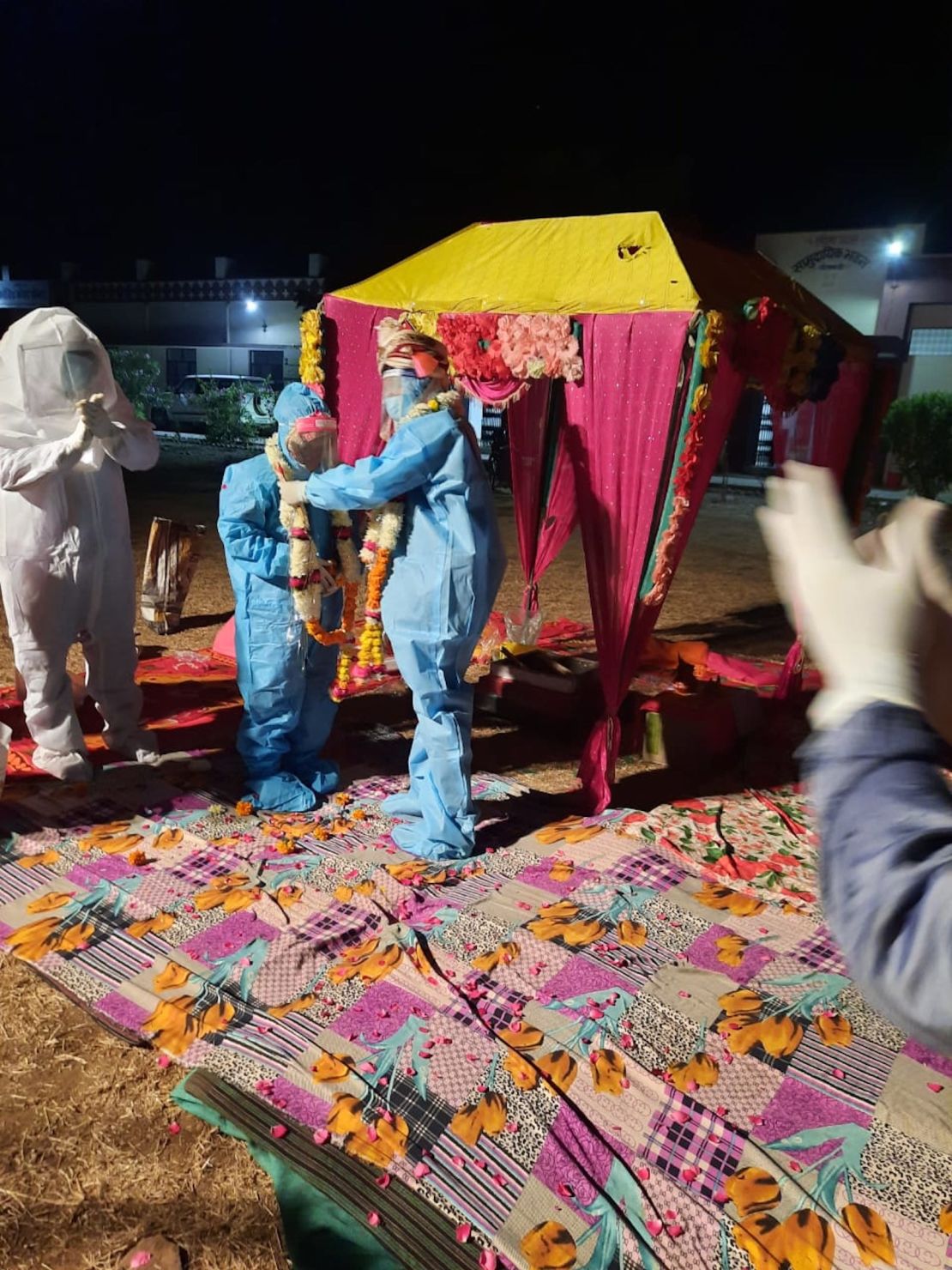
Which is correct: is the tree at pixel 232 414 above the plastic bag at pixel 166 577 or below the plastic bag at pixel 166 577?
above

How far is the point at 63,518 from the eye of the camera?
3.69m

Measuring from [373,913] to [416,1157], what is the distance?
1035 millimetres

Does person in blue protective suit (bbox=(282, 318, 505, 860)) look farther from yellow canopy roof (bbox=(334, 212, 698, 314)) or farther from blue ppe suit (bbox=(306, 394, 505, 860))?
yellow canopy roof (bbox=(334, 212, 698, 314))

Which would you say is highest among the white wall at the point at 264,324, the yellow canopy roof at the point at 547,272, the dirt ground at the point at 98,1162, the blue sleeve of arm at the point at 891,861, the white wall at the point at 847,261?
the white wall at the point at 847,261

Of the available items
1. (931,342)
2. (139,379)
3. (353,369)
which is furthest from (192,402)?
(353,369)

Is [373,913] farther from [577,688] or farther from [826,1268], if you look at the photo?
[577,688]

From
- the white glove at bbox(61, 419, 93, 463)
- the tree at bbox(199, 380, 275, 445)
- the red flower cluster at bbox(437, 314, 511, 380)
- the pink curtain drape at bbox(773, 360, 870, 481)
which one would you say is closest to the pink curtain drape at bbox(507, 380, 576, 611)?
the pink curtain drape at bbox(773, 360, 870, 481)

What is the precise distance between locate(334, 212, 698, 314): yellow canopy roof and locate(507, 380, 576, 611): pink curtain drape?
1.33m

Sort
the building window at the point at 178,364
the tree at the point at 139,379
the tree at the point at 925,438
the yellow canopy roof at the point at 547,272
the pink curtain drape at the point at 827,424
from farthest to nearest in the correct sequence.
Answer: the building window at the point at 178,364, the tree at the point at 139,379, the tree at the point at 925,438, the pink curtain drape at the point at 827,424, the yellow canopy roof at the point at 547,272

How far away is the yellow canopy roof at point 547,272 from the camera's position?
393 cm

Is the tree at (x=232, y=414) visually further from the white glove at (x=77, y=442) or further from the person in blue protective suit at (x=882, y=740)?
the person in blue protective suit at (x=882, y=740)

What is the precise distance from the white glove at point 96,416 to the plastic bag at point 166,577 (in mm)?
Answer: 2705

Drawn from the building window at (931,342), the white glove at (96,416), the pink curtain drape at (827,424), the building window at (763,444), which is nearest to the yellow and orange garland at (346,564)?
the white glove at (96,416)

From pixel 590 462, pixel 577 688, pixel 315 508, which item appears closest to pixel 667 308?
pixel 590 462
